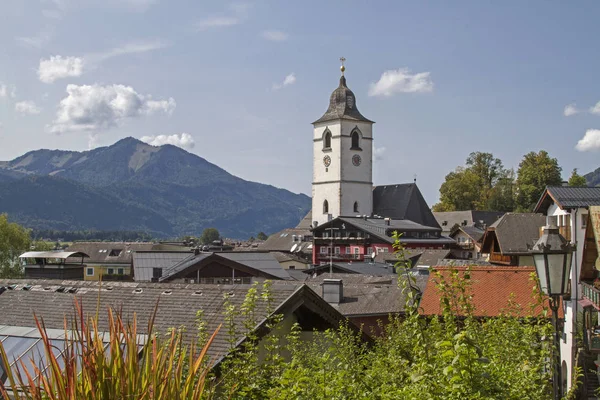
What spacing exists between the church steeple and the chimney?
232ft

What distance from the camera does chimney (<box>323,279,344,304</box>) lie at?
34.6 m

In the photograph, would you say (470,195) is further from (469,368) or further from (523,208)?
(469,368)

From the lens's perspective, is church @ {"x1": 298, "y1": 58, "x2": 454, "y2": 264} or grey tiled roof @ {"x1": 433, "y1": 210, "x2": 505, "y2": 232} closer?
church @ {"x1": 298, "y1": 58, "x2": 454, "y2": 264}

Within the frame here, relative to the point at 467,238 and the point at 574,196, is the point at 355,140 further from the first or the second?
the point at 574,196

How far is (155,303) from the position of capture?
1423cm

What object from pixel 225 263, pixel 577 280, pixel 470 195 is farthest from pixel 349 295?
pixel 470 195

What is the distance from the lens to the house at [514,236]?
40.3 meters

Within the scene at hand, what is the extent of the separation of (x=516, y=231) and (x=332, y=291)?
1207 centimetres

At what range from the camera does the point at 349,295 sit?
119ft

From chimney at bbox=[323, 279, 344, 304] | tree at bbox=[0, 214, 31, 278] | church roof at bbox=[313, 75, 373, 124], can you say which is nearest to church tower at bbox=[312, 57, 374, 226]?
church roof at bbox=[313, 75, 373, 124]

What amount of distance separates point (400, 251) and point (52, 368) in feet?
12.8

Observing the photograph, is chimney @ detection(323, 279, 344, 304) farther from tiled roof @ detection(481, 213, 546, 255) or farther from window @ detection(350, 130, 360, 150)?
window @ detection(350, 130, 360, 150)

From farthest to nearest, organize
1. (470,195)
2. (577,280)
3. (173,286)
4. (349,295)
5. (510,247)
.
Result: (470,195)
(510,247)
(349,295)
(577,280)
(173,286)

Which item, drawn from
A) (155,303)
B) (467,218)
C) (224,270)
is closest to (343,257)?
(467,218)
